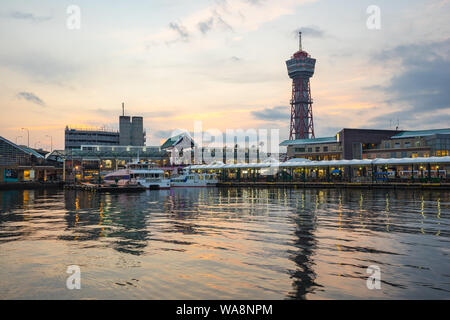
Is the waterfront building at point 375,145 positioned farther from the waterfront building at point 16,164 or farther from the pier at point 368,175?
the waterfront building at point 16,164

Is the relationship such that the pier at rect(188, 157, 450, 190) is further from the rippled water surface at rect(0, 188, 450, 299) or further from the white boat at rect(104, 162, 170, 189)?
the rippled water surface at rect(0, 188, 450, 299)

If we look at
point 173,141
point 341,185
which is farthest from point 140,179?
point 173,141

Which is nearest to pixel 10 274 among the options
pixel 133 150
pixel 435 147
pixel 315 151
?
pixel 435 147

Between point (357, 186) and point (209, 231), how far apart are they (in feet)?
220

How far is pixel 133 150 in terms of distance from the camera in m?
166

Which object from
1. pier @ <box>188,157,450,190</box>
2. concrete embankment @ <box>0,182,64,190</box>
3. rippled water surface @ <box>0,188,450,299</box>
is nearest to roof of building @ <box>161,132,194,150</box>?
pier @ <box>188,157,450,190</box>

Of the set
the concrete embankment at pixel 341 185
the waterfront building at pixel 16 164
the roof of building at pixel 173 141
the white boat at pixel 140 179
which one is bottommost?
the concrete embankment at pixel 341 185

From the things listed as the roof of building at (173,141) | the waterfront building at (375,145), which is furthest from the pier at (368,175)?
the roof of building at (173,141)

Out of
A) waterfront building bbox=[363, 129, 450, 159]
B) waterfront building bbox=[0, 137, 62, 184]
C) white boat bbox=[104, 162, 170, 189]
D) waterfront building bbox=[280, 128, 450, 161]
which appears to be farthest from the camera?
waterfront building bbox=[0, 137, 62, 184]

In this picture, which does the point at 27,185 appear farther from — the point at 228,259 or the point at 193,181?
the point at 228,259

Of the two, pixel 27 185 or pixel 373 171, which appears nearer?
pixel 373 171

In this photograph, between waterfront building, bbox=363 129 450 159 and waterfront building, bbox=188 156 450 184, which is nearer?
waterfront building, bbox=188 156 450 184
